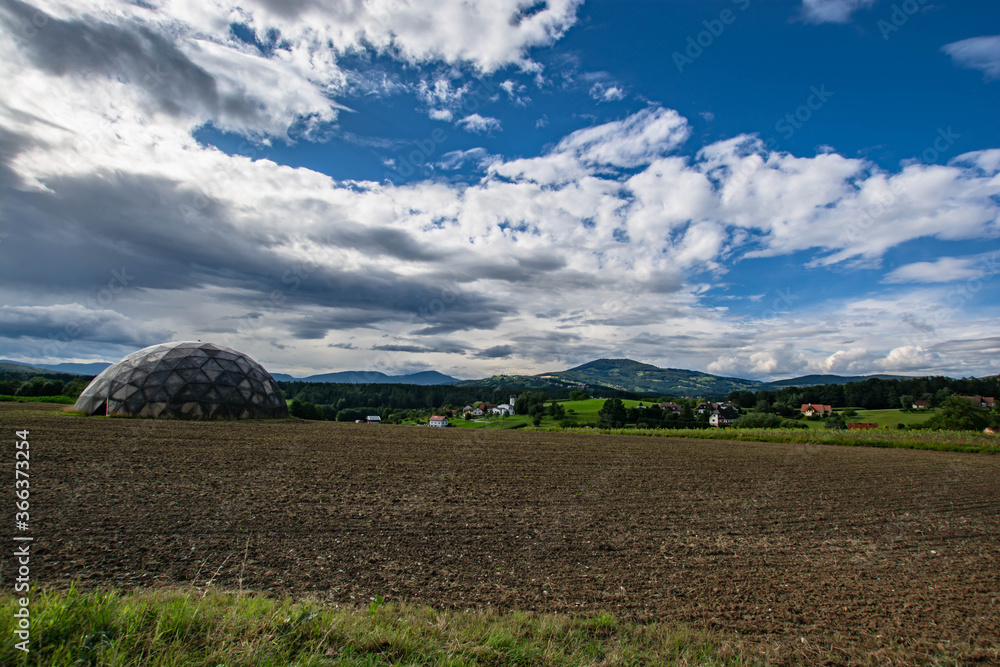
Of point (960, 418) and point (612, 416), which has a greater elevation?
point (960, 418)

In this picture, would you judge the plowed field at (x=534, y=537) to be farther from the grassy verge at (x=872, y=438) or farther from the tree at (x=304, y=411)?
the tree at (x=304, y=411)

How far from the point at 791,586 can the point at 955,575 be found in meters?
3.66

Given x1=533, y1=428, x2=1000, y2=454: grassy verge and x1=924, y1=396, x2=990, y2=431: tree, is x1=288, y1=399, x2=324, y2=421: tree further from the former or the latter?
x1=924, y1=396, x2=990, y2=431: tree

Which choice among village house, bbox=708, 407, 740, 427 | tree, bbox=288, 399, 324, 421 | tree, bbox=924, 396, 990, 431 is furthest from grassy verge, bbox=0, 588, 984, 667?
village house, bbox=708, 407, 740, 427

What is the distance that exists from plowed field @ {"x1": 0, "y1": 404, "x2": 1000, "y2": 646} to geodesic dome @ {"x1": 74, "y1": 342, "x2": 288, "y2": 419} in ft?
45.2

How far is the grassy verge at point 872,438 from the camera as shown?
3228 cm

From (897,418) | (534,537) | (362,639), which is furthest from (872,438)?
(362,639)

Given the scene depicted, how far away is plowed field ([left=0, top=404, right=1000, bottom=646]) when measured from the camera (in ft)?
20.4

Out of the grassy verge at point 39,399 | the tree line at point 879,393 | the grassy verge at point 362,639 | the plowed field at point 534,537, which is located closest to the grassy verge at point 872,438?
the plowed field at point 534,537

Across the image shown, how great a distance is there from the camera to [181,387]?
31.7m

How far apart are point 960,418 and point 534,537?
57979mm

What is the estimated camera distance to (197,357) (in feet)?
113

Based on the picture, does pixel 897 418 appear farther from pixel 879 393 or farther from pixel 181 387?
pixel 181 387

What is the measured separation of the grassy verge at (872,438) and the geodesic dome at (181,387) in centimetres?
3448
